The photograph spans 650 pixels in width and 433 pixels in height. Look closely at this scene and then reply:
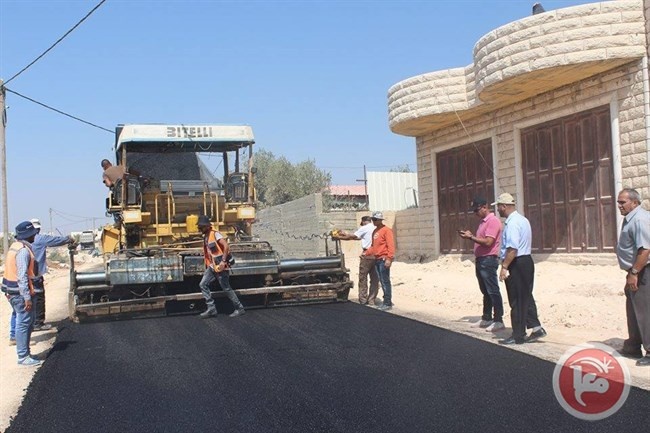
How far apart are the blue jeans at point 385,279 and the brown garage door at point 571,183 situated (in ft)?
Answer: 13.3

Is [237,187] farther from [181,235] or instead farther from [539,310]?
[539,310]

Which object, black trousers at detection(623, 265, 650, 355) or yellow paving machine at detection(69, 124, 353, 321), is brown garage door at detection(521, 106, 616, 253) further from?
black trousers at detection(623, 265, 650, 355)

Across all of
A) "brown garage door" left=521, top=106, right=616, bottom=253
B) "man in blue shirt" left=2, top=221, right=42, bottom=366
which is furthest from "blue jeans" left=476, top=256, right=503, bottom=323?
"man in blue shirt" left=2, top=221, right=42, bottom=366

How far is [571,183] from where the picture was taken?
38.9 ft

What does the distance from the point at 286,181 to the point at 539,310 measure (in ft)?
110

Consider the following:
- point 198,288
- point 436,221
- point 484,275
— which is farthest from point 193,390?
point 436,221

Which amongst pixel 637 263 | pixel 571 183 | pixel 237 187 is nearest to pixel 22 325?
pixel 237 187

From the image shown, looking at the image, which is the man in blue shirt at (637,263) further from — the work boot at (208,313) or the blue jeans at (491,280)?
the work boot at (208,313)

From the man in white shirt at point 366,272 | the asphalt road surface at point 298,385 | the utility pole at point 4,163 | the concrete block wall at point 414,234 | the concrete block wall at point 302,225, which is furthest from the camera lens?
the concrete block wall at point 302,225

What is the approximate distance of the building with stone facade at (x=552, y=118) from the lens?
10258mm

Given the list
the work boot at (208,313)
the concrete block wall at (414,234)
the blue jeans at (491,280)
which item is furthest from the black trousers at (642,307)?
the concrete block wall at (414,234)

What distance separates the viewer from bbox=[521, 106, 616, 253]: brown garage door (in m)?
11.1

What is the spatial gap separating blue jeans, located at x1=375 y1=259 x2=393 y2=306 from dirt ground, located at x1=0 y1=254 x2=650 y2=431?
0.67ft

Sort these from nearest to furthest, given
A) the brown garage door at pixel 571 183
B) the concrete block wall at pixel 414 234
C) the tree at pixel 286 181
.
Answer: the brown garage door at pixel 571 183, the concrete block wall at pixel 414 234, the tree at pixel 286 181
